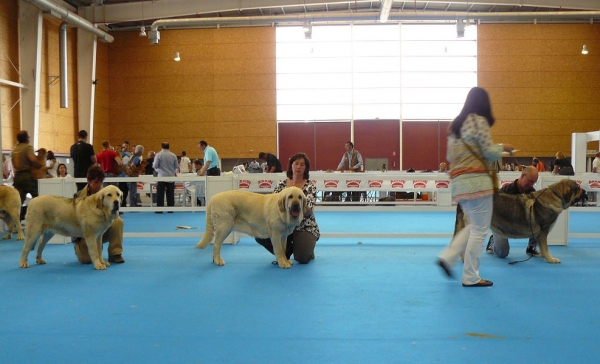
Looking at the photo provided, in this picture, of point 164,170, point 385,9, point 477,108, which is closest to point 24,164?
point 164,170

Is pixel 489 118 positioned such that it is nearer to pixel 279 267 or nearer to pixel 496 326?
pixel 496 326

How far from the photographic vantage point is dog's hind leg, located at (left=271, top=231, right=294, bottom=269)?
5102 mm

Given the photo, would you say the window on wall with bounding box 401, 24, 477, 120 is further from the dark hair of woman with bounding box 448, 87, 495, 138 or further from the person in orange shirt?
the dark hair of woman with bounding box 448, 87, 495, 138

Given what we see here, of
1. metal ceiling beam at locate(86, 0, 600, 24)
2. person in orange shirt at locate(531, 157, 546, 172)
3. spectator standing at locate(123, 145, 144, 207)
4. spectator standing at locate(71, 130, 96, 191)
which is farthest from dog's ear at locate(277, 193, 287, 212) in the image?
metal ceiling beam at locate(86, 0, 600, 24)

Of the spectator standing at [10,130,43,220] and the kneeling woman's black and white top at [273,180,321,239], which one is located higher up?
the spectator standing at [10,130,43,220]

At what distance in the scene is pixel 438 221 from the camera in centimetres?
1044

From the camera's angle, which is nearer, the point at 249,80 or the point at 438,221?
the point at 438,221

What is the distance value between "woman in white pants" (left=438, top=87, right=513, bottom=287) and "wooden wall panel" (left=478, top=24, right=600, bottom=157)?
1971 centimetres

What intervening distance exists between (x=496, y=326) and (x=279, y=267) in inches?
97.0

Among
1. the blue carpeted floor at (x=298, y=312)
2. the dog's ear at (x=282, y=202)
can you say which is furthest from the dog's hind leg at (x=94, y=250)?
the dog's ear at (x=282, y=202)

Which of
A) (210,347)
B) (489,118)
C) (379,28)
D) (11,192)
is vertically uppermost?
(379,28)

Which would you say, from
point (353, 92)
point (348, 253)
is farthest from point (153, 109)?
point (348, 253)

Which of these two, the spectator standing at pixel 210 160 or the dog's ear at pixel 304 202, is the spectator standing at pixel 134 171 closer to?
the spectator standing at pixel 210 160

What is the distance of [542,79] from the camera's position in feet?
73.6
